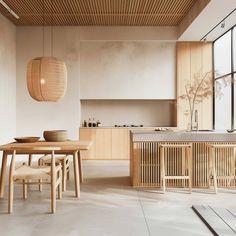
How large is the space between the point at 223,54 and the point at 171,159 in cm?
431

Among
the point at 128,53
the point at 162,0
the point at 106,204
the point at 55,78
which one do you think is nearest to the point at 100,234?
the point at 106,204

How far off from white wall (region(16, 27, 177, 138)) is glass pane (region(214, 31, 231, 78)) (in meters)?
1.16

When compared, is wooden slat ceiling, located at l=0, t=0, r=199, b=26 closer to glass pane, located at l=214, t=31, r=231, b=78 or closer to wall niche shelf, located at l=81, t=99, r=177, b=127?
glass pane, located at l=214, t=31, r=231, b=78

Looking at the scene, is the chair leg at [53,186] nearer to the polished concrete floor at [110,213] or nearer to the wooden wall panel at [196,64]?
the polished concrete floor at [110,213]

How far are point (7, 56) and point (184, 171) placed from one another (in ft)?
17.0

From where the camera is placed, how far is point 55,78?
543 centimetres

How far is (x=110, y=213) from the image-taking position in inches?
187

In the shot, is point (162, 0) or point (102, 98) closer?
point (162, 0)

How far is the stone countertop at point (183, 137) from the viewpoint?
6211 mm

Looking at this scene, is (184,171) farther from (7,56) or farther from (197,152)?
(7,56)

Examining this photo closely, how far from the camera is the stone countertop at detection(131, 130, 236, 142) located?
6.21m

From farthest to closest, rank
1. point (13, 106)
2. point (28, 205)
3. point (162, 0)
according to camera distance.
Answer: point (13, 106) < point (162, 0) < point (28, 205)

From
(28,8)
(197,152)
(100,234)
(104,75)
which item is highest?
(28,8)

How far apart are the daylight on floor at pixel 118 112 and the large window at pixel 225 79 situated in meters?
0.04
